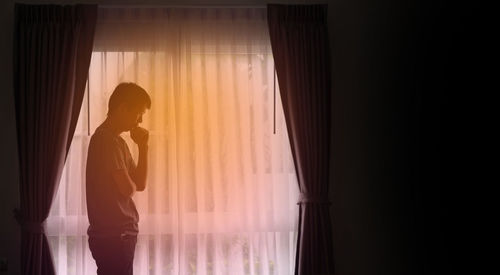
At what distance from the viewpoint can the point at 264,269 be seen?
2.34 meters

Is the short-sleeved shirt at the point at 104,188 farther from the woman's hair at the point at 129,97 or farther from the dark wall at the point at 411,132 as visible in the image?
the dark wall at the point at 411,132

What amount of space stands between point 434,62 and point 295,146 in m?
1.82

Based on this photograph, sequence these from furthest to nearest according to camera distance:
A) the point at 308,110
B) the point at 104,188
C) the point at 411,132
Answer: the point at 308,110, the point at 104,188, the point at 411,132

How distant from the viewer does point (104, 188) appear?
2.18m

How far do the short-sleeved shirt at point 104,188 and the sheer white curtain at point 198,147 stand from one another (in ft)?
0.43

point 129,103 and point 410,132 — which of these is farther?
point 129,103

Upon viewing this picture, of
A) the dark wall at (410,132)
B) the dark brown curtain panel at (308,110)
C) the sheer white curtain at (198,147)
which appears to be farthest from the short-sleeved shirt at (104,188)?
the dark wall at (410,132)

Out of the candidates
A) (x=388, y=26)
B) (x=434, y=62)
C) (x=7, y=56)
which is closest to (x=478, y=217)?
(x=434, y=62)

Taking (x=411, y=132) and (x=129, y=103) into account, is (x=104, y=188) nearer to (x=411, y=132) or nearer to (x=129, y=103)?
(x=129, y=103)

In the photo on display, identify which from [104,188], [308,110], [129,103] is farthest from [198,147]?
[308,110]

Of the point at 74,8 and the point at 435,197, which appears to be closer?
the point at 435,197

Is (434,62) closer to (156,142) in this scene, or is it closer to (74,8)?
(156,142)

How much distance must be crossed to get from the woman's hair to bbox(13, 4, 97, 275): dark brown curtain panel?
0.19 meters

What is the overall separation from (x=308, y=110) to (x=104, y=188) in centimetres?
126
